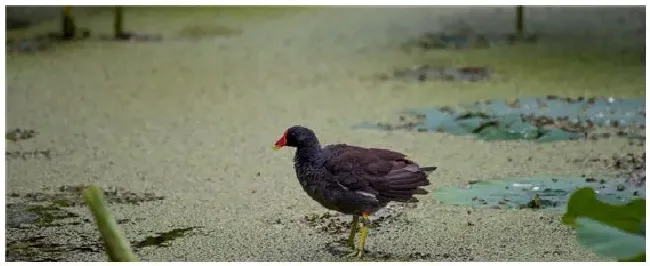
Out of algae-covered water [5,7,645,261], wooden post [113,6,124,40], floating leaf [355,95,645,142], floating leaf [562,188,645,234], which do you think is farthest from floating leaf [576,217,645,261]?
wooden post [113,6,124,40]

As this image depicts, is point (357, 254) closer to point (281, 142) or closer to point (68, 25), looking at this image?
point (281, 142)

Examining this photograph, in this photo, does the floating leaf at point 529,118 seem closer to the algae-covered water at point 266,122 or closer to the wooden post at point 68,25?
the algae-covered water at point 266,122

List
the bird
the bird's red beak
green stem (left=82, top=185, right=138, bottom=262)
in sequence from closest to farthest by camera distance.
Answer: green stem (left=82, top=185, right=138, bottom=262) → the bird → the bird's red beak

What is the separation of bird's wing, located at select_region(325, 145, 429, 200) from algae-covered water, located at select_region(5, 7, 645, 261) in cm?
9

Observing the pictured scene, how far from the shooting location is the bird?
6.71 ft

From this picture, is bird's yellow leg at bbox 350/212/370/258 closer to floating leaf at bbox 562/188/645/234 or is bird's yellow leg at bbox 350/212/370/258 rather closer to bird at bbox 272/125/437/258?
bird at bbox 272/125/437/258

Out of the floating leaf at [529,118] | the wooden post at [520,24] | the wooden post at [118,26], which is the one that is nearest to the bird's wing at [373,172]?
the floating leaf at [529,118]

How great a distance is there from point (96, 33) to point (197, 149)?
64cm

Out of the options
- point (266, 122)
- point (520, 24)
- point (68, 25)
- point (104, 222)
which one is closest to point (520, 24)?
point (520, 24)

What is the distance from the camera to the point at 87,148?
2555 millimetres

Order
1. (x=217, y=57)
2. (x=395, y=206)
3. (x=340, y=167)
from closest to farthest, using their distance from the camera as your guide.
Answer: (x=340, y=167)
(x=395, y=206)
(x=217, y=57)

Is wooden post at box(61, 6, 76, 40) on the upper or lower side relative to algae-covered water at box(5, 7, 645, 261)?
upper

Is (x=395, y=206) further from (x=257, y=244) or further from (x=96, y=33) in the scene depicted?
(x=96, y=33)

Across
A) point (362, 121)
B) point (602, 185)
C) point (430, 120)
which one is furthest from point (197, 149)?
point (602, 185)
